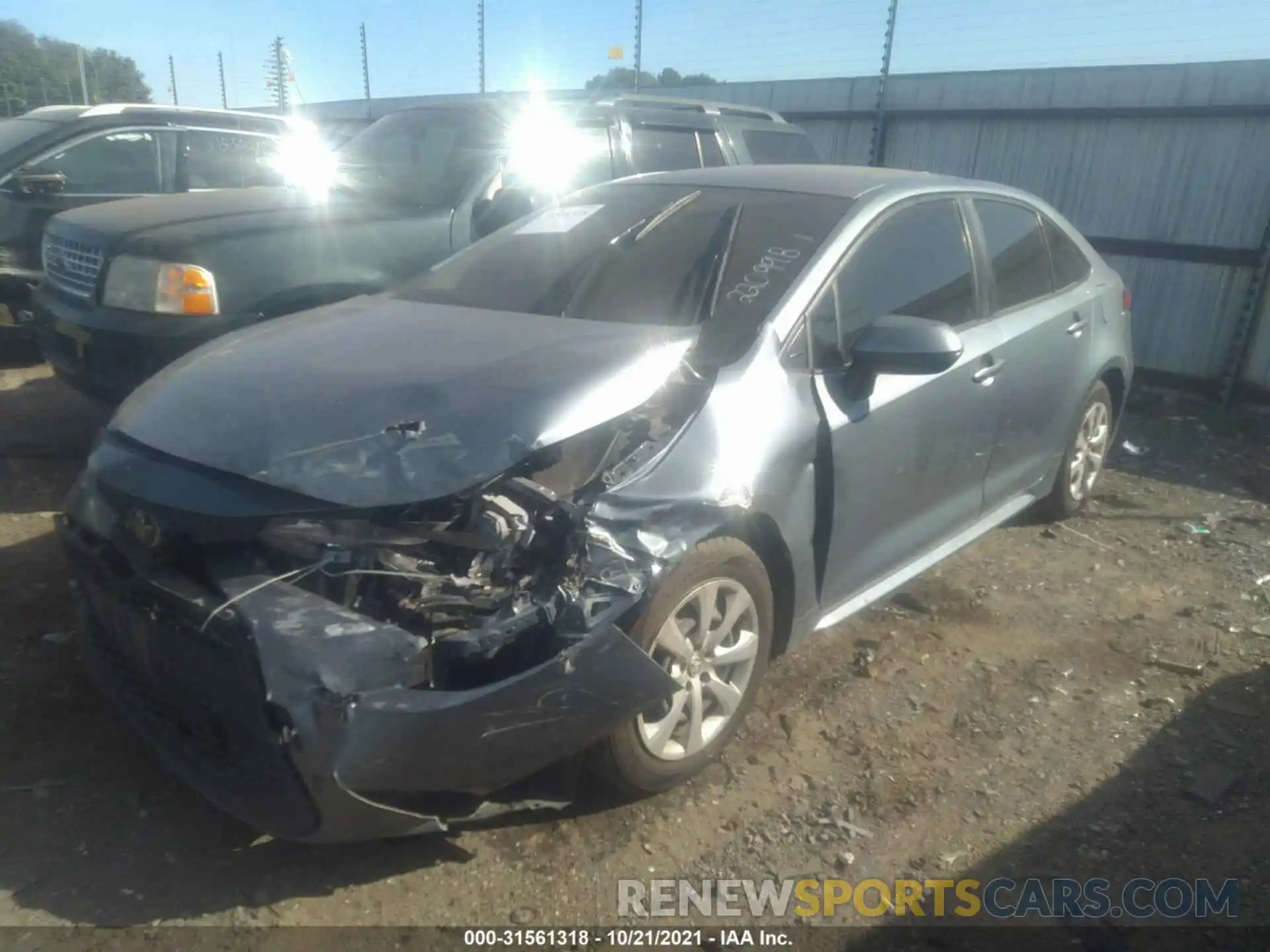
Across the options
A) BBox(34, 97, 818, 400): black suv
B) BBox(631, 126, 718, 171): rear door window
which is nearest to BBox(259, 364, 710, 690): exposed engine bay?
BBox(34, 97, 818, 400): black suv

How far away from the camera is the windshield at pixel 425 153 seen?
595 cm

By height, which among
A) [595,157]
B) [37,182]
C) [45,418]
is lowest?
[45,418]

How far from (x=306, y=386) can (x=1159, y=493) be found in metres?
5.02

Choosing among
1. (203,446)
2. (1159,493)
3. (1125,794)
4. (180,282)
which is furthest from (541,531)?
(1159,493)

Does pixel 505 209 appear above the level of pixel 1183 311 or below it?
above

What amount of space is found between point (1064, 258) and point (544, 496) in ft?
10.6

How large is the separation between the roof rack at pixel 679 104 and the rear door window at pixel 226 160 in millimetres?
2493

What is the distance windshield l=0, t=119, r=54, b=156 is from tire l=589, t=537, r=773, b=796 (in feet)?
20.7

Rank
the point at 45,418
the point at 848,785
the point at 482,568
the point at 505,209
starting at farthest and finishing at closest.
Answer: the point at 45,418, the point at 505,209, the point at 848,785, the point at 482,568

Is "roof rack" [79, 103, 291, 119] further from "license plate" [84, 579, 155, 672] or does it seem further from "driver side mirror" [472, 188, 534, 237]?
"license plate" [84, 579, 155, 672]

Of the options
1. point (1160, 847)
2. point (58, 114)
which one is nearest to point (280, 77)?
point (58, 114)

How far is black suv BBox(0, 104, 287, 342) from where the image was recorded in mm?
6309

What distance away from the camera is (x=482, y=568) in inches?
96.8

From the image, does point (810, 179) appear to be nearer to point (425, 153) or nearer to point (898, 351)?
point (898, 351)
